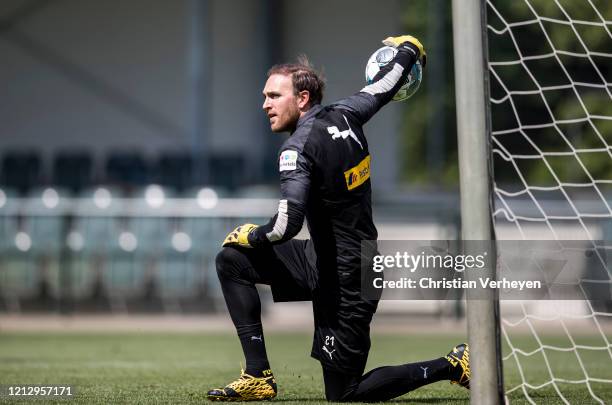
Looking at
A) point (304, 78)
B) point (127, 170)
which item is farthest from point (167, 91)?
point (304, 78)

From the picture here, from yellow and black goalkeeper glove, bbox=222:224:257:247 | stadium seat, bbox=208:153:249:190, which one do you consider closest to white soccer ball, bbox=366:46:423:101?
yellow and black goalkeeper glove, bbox=222:224:257:247

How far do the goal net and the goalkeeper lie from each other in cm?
65

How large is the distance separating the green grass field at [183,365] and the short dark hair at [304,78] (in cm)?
151

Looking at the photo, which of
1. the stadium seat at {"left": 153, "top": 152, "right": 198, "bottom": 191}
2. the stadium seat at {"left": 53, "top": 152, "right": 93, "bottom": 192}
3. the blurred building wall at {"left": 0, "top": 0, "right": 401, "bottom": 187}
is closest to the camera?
the stadium seat at {"left": 153, "top": 152, "right": 198, "bottom": 191}

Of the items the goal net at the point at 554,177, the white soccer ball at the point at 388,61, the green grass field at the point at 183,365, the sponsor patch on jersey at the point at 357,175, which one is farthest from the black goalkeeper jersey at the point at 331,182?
the green grass field at the point at 183,365

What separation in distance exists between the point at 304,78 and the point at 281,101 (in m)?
0.16

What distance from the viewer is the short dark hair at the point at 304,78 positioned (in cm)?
519

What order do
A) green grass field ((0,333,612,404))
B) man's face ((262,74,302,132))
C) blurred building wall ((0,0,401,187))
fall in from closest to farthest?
man's face ((262,74,302,132)) < green grass field ((0,333,612,404)) < blurred building wall ((0,0,401,187))

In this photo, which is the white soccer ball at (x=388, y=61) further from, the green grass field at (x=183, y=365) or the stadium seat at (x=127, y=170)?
the stadium seat at (x=127, y=170)

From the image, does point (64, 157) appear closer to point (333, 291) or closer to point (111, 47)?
point (111, 47)

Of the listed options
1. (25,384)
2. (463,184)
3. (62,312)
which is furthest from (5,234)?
(463,184)

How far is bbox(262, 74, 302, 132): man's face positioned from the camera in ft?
17.0

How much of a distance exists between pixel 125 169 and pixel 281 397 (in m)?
11.8

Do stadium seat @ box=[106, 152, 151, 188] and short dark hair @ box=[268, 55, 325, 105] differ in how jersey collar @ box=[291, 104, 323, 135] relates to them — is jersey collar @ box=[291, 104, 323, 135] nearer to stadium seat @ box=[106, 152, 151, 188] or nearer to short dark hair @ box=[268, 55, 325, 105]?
short dark hair @ box=[268, 55, 325, 105]
